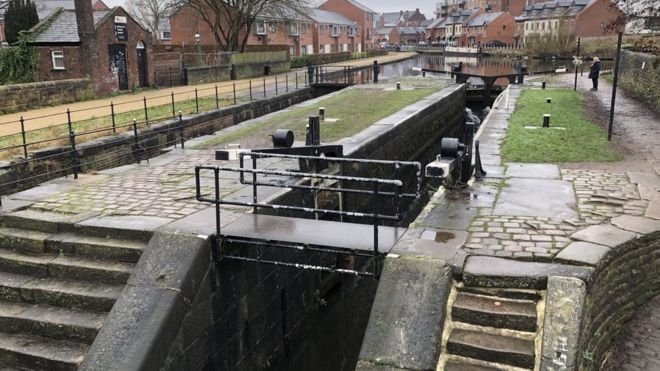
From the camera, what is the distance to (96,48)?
24.9 metres

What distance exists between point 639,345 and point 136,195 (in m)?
7.16

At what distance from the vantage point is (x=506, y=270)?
589cm

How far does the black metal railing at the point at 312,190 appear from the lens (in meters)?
6.43

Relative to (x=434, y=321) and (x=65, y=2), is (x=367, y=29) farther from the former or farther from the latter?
(x=434, y=321)

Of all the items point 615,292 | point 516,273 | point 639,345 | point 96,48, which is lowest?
point 639,345

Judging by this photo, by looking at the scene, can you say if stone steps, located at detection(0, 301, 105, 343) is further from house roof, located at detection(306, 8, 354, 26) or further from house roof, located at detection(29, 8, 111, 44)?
house roof, located at detection(306, 8, 354, 26)

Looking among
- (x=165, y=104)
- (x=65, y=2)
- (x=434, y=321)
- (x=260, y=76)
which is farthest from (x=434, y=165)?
(x=65, y=2)

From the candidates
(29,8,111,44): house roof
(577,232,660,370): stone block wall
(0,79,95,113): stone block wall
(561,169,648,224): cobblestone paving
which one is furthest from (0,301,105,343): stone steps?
(29,8,111,44): house roof

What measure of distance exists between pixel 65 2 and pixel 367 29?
53.1 m

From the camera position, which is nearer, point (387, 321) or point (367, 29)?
point (387, 321)

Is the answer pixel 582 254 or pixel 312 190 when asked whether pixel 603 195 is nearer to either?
pixel 582 254

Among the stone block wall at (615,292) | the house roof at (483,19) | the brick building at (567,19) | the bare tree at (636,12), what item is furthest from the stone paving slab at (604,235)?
the house roof at (483,19)

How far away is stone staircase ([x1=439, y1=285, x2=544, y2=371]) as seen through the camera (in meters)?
5.20

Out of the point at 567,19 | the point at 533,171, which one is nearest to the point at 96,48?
the point at 533,171
